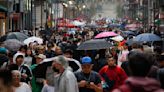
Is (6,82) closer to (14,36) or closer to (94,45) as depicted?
(94,45)

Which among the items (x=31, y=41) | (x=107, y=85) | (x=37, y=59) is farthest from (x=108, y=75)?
(x=31, y=41)

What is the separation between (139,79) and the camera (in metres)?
5.25

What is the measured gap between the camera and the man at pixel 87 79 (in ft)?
33.2

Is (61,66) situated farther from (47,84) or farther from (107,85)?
(107,85)

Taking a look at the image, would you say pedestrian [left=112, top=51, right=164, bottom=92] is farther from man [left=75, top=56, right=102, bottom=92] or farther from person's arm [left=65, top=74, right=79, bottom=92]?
man [left=75, top=56, right=102, bottom=92]

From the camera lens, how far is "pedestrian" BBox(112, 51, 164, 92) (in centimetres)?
519

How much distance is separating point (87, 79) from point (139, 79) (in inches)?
199

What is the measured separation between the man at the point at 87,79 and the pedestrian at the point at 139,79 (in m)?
4.69

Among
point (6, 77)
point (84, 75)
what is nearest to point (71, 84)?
point (84, 75)

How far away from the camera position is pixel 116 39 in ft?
91.3

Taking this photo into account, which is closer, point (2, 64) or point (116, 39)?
point (2, 64)

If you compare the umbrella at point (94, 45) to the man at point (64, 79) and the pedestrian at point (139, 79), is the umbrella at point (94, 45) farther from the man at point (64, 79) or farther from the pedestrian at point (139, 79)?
the pedestrian at point (139, 79)

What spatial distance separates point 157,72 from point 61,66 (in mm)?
2095

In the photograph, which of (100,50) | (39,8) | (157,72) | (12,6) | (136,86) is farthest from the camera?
(39,8)
